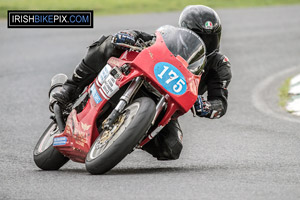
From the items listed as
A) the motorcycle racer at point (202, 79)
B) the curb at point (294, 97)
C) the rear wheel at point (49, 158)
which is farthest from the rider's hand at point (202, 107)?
the curb at point (294, 97)

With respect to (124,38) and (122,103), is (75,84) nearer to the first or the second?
(124,38)

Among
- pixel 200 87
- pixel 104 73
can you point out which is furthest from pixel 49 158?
pixel 200 87

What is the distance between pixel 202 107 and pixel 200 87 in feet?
2.31

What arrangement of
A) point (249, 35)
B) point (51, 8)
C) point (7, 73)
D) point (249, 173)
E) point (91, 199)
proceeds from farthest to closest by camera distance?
1. point (51, 8)
2. point (249, 35)
3. point (7, 73)
4. point (249, 173)
5. point (91, 199)

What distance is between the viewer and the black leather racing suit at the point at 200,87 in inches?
284

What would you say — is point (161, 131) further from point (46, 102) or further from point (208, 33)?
point (46, 102)

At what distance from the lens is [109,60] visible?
272 inches

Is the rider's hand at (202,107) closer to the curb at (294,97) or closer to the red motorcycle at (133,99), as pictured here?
the red motorcycle at (133,99)

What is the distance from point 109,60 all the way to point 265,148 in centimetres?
233

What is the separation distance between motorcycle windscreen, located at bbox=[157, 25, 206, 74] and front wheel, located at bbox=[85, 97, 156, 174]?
2.09 ft

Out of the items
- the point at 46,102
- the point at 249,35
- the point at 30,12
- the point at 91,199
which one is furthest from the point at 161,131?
the point at 30,12

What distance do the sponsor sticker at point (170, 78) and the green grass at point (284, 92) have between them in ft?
17.9

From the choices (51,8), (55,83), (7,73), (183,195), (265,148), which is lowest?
(51,8)

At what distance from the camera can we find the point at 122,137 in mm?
6176
